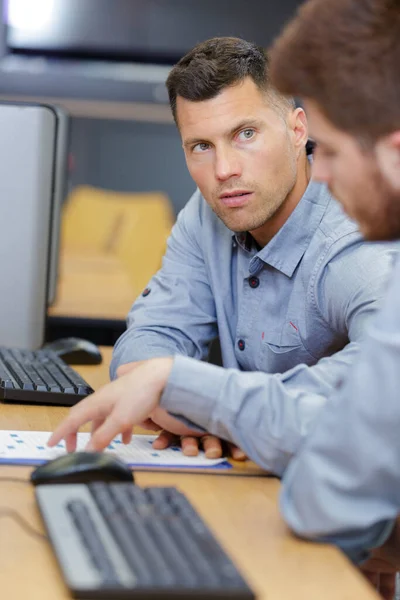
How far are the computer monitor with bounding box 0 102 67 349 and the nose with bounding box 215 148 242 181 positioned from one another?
501 mm

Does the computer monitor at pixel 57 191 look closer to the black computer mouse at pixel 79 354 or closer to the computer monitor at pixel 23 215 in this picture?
the computer monitor at pixel 23 215

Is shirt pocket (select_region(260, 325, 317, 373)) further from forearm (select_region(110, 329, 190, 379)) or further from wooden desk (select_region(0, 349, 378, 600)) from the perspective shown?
wooden desk (select_region(0, 349, 378, 600))

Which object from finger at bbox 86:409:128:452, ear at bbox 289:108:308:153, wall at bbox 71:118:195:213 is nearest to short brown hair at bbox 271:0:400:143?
finger at bbox 86:409:128:452

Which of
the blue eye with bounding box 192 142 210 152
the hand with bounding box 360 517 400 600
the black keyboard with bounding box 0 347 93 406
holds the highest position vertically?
the blue eye with bounding box 192 142 210 152

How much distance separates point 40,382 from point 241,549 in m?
0.73

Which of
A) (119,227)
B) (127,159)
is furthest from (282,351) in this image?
(127,159)

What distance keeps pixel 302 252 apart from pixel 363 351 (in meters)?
0.74

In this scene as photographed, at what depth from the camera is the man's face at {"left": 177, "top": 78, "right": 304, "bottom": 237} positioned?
160 cm

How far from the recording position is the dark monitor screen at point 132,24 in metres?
2.14

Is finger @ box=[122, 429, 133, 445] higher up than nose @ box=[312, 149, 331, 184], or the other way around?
nose @ box=[312, 149, 331, 184]

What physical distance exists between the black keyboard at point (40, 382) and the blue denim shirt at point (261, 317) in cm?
10

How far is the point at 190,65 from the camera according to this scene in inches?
64.6

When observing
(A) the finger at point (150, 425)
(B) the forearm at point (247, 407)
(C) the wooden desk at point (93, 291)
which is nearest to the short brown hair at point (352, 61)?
(B) the forearm at point (247, 407)

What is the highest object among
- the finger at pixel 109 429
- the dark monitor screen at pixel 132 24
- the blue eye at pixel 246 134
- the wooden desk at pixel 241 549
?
the dark monitor screen at pixel 132 24
